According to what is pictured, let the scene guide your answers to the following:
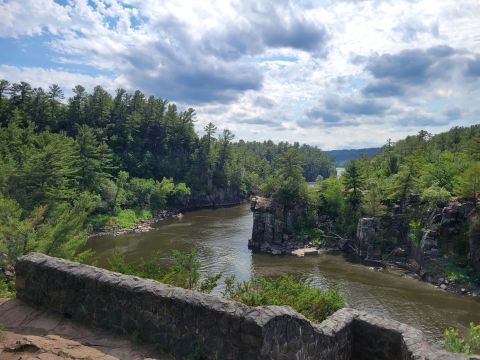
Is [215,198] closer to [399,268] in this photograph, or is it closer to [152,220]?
[152,220]

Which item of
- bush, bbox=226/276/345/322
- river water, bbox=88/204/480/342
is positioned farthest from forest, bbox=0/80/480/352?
river water, bbox=88/204/480/342

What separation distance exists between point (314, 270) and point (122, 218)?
3689 centimetres

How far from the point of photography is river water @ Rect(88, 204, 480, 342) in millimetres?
30000

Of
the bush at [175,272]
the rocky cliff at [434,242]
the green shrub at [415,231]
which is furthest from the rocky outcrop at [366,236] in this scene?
the bush at [175,272]

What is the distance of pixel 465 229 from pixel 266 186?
28.1 m

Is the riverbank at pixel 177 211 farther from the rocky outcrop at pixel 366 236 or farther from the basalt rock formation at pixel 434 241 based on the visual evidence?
the basalt rock formation at pixel 434 241

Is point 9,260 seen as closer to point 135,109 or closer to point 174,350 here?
point 174,350

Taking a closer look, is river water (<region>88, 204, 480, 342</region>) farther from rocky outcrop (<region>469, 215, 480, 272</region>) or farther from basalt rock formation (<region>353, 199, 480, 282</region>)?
rocky outcrop (<region>469, 215, 480, 272</region>)

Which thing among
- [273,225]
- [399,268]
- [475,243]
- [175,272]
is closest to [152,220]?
[273,225]

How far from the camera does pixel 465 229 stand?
38625mm

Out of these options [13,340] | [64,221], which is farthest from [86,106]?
[13,340]

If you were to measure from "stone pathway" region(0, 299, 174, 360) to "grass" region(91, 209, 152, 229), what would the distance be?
51.2 m

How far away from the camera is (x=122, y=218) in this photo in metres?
64.6

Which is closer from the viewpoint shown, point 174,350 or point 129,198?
point 174,350
